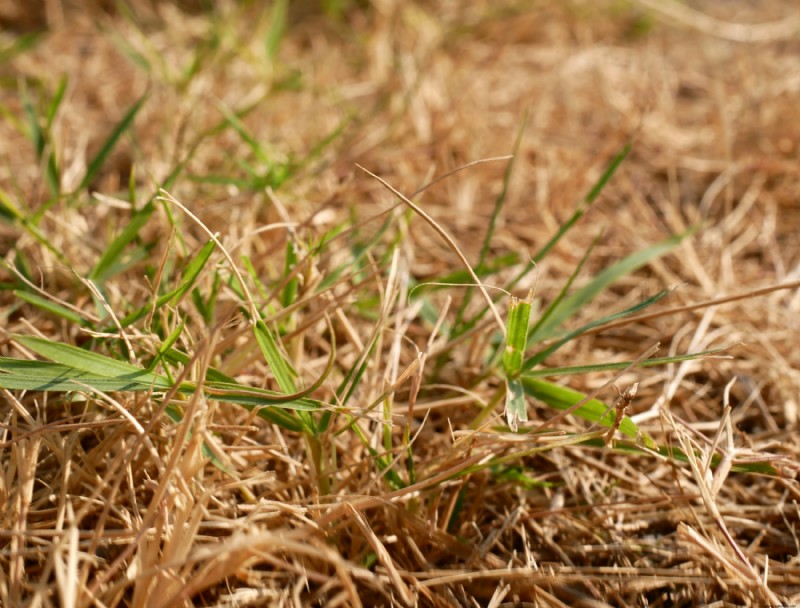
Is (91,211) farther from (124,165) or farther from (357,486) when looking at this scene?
(357,486)

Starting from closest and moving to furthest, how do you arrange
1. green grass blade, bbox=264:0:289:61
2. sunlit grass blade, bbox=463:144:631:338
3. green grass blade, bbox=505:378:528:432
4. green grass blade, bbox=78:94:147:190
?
green grass blade, bbox=505:378:528:432, sunlit grass blade, bbox=463:144:631:338, green grass blade, bbox=78:94:147:190, green grass blade, bbox=264:0:289:61

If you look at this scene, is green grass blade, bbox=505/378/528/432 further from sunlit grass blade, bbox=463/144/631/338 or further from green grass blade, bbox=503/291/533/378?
sunlit grass blade, bbox=463/144/631/338

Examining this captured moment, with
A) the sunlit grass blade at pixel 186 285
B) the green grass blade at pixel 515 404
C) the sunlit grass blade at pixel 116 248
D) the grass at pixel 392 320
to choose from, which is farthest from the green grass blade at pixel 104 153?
the green grass blade at pixel 515 404

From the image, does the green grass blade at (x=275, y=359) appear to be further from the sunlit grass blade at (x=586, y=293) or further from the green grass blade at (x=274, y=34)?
the green grass blade at (x=274, y=34)

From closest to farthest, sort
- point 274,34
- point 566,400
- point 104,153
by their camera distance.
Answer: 1. point 566,400
2. point 104,153
3. point 274,34

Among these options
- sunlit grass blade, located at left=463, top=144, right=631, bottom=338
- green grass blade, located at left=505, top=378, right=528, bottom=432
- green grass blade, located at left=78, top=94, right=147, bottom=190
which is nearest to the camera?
green grass blade, located at left=505, top=378, right=528, bottom=432

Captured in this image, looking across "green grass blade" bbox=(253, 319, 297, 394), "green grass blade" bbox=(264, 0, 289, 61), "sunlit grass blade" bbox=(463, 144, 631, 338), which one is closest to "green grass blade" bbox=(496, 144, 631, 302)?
"sunlit grass blade" bbox=(463, 144, 631, 338)

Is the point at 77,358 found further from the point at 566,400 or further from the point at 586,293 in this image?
the point at 586,293

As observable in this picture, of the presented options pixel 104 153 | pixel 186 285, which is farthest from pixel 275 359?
pixel 104 153

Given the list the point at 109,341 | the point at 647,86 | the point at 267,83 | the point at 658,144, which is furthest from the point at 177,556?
the point at 647,86
